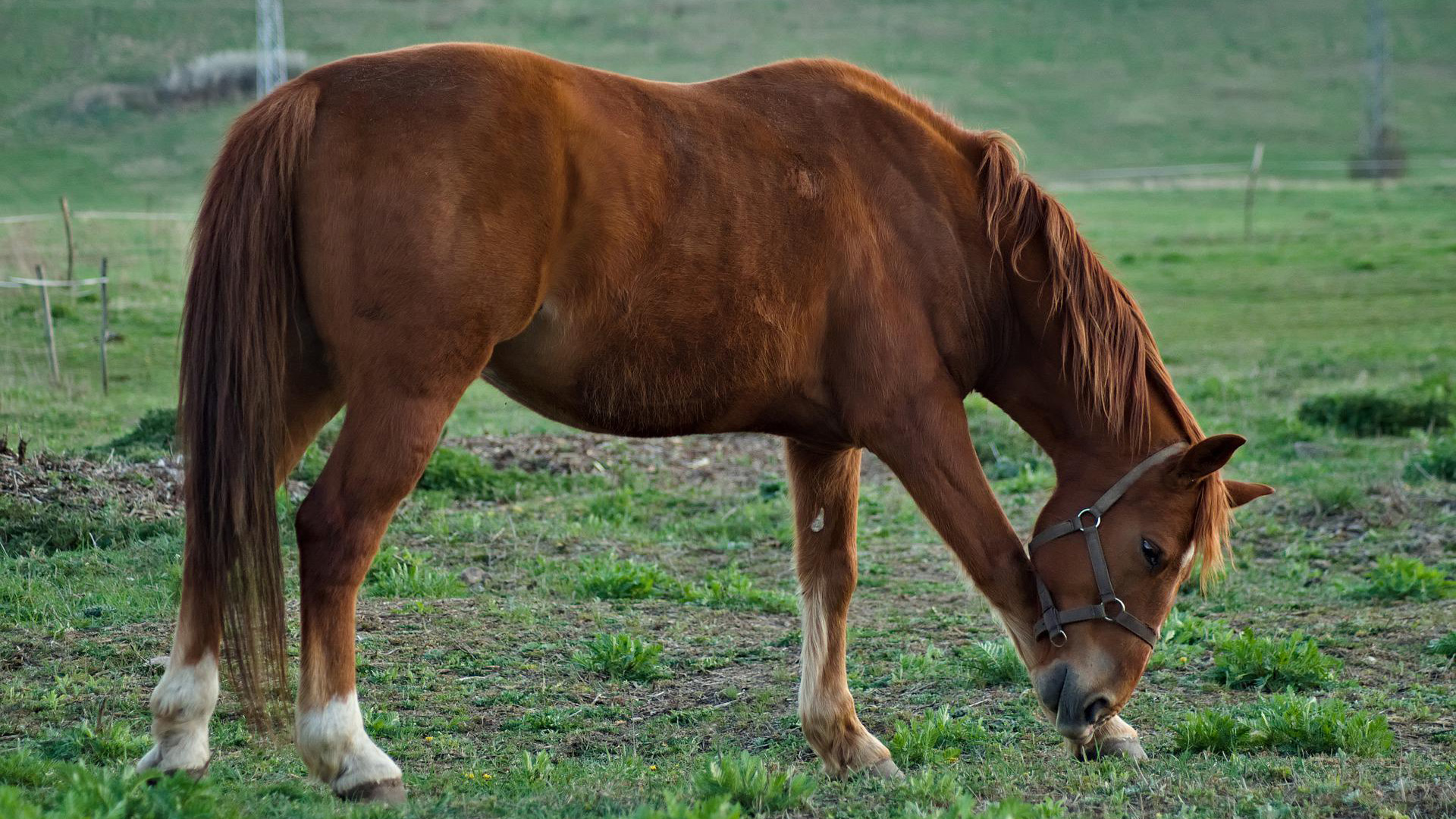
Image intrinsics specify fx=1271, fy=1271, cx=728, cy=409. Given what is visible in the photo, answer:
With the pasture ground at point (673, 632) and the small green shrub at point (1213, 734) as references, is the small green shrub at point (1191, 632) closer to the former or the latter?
the pasture ground at point (673, 632)

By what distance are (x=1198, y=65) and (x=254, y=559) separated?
6146cm

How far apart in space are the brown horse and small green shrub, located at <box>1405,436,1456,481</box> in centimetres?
488

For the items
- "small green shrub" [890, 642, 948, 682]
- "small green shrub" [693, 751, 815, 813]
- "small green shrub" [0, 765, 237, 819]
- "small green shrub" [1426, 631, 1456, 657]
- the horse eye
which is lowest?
"small green shrub" [890, 642, 948, 682]

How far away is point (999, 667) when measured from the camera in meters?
5.09

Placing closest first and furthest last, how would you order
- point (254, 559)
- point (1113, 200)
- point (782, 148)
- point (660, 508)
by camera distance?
point (254, 559) < point (782, 148) < point (660, 508) < point (1113, 200)

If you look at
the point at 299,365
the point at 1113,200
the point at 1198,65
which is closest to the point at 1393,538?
the point at 299,365

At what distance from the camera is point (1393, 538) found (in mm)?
7094

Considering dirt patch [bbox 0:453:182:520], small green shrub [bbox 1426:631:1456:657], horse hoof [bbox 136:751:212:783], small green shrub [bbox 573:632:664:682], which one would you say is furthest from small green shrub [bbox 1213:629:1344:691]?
dirt patch [bbox 0:453:182:520]

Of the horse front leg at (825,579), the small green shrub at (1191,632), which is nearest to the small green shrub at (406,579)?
the horse front leg at (825,579)

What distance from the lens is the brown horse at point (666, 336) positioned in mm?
3422

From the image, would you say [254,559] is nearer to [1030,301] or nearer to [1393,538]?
[1030,301]

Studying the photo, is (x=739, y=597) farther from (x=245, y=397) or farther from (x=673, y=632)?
(x=245, y=397)

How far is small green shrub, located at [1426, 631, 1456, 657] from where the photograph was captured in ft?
17.3

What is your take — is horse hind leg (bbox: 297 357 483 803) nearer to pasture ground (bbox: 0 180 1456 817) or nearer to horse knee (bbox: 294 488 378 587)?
horse knee (bbox: 294 488 378 587)
